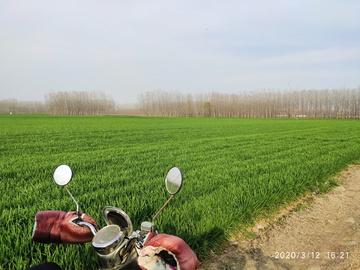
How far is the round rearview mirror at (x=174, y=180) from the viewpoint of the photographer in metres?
1.30

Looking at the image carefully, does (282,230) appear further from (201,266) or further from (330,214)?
(201,266)

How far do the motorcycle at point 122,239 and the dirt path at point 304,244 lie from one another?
1351 millimetres

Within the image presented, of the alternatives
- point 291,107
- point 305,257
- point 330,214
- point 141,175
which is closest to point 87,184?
point 141,175

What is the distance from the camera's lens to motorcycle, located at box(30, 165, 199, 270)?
0.99m

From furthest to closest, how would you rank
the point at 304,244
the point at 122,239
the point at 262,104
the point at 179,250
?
the point at 262,104
the point at 304,244
the point at 122,239
the point at 179,250

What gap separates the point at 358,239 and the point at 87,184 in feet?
13.6

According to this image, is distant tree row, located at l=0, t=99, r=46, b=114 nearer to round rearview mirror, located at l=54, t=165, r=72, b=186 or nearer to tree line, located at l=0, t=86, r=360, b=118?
tree line, located at l=0, t=86, r=360, b=118

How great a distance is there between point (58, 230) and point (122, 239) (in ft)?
1.76

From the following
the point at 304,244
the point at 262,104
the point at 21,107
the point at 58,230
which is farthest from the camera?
the point at 21,107

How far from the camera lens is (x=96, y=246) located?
39.8 inches

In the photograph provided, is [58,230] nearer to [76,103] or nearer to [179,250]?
[179,250]

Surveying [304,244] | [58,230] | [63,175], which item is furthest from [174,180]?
[304,244]

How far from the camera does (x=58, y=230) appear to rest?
1.35m

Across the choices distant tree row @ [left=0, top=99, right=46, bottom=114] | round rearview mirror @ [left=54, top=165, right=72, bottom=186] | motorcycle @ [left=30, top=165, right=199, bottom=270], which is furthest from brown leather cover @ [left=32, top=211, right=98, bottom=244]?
distant tree row @ [left=0, top=99, right=46, bottom=114]
